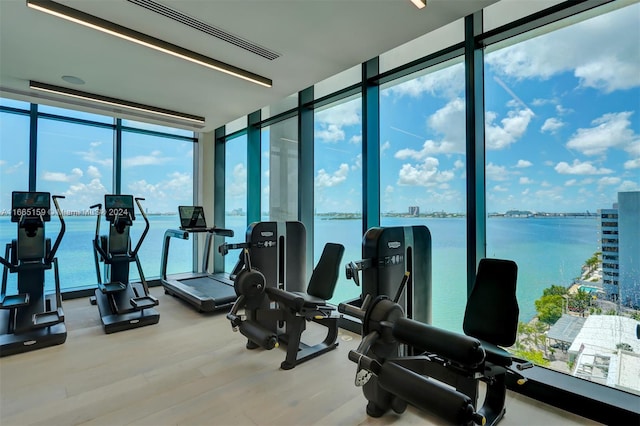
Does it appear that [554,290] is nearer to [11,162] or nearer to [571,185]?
[571,185]

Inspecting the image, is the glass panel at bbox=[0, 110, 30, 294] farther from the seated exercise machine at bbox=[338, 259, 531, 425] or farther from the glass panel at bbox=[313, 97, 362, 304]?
the seated exercise machine at bbox=[338, 259, 531, 425]

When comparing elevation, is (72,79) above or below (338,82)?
below

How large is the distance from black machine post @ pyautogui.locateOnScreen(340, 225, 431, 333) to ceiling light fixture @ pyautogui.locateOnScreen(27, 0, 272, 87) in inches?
104

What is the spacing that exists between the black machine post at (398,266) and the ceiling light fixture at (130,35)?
104 inches

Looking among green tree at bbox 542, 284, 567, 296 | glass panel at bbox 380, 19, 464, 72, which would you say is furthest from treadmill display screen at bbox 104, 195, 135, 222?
green tree at bbox 542, 284, 567, 296

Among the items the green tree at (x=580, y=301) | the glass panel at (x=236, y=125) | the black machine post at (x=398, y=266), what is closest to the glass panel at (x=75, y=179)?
the glass panel at (x=236, y=125)

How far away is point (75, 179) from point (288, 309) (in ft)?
16.1

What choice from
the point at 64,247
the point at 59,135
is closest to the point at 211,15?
the point at 59,135

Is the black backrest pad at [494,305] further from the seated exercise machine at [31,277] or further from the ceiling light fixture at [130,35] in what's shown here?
the seated exercise machine at [31,277]

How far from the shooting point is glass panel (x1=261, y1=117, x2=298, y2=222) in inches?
205

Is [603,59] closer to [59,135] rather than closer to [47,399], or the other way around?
[47,399]

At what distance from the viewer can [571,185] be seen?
2.66 meters

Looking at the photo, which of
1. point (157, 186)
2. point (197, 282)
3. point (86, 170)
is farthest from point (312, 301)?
point (86, 170)

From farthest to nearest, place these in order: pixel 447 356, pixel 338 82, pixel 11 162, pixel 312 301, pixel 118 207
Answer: pixel 11 162 → pixel 118 207 → pixel 338 82 → pixel 312 301 → pixel 447 356
